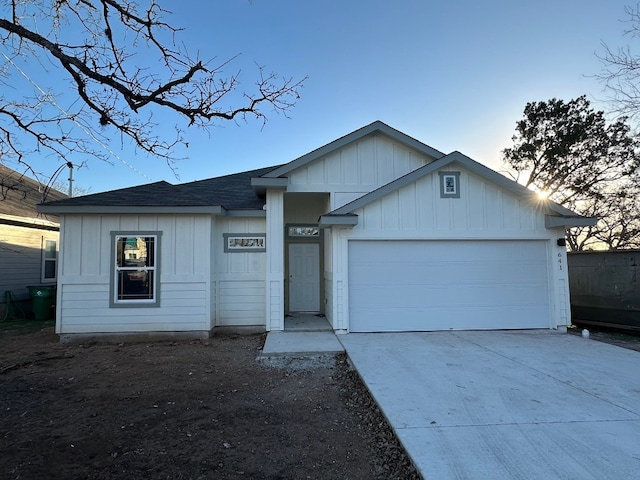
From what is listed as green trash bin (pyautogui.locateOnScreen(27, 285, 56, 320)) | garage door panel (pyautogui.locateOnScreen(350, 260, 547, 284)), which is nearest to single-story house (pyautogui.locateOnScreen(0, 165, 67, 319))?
green trash bin (pyautogui.locateOnScreen(27, 285, 56, 320))

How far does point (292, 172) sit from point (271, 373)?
4.87 meters

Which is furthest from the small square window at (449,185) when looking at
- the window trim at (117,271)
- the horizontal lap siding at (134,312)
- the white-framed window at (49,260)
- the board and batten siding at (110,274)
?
the white-framed window at (49,260)

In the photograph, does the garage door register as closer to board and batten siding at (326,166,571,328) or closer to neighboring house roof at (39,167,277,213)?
board and batten siding at (326,166,571,328)

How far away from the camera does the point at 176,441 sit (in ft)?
11.9

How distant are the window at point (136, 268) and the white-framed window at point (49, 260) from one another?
6897mm

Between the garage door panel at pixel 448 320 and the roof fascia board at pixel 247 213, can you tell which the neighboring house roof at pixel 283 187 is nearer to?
the roof fascia board at pixel 247 213

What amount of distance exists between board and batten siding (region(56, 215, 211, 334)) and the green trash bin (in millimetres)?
4259

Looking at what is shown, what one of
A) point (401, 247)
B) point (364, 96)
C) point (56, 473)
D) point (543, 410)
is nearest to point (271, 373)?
point (56, 473)

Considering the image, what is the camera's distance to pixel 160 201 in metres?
8.34

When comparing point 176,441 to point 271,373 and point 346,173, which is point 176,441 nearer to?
point 271,373

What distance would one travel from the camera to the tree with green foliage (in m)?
16.5

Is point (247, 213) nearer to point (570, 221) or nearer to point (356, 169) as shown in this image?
point (356, 169)

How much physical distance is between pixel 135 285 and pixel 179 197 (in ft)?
7.10

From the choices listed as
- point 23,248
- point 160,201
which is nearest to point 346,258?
point 160,201
